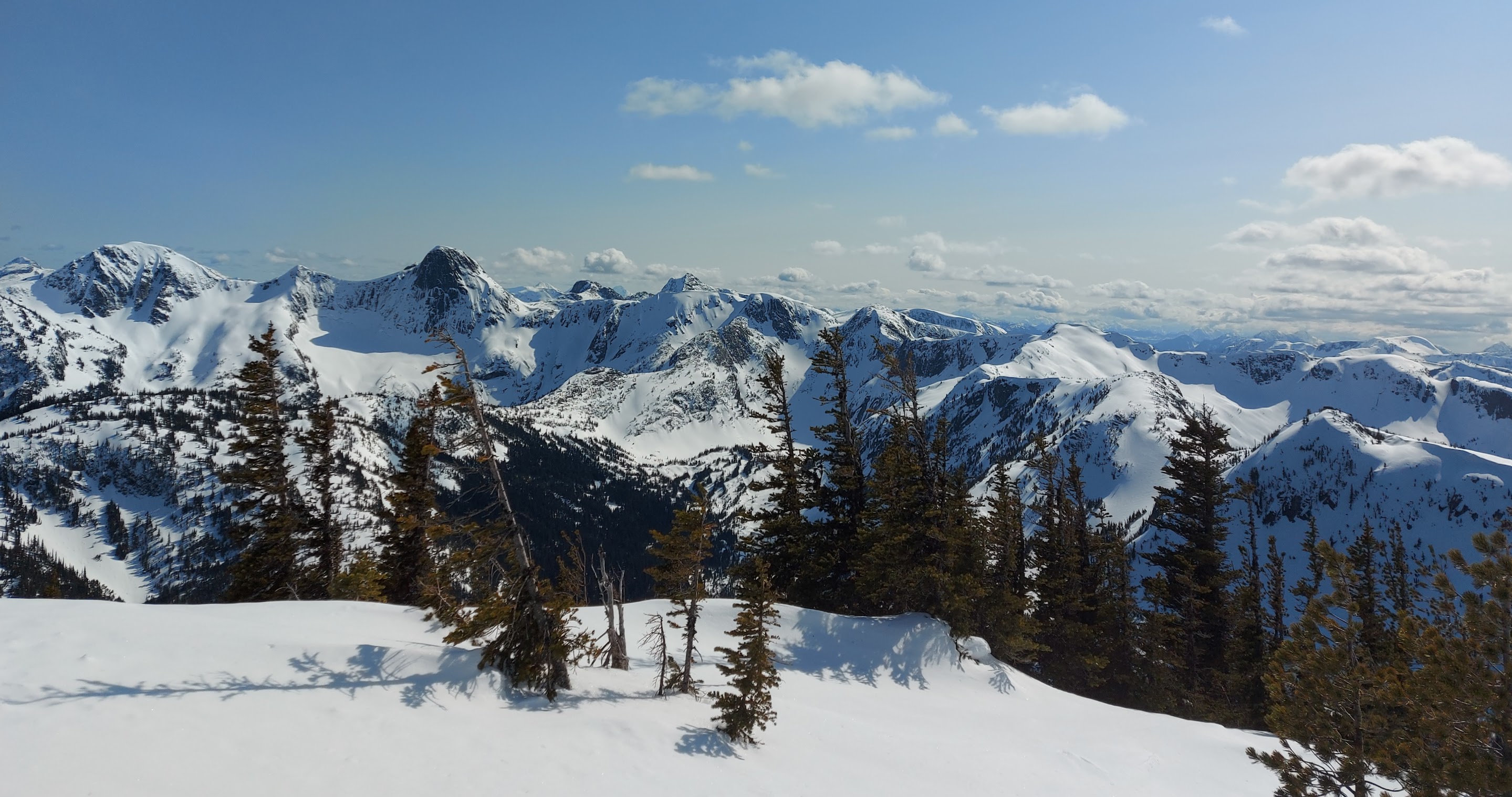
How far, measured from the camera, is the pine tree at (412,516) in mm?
27094

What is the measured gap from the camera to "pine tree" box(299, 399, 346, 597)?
2744 cm

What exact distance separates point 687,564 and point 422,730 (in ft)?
25.0

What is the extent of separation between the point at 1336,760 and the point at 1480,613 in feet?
11.9

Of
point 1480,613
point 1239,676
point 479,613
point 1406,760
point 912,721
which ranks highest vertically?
point 1480,613

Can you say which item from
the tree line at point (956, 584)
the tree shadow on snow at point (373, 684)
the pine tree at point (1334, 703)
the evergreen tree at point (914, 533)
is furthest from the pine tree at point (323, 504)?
the pine tree at point (1334, 703)

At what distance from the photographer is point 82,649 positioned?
39.8 feet

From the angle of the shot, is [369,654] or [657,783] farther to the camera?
[369,654]

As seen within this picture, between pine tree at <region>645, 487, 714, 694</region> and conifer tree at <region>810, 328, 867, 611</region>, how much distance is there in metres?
14.2

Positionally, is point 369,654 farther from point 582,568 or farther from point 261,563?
point 261,563

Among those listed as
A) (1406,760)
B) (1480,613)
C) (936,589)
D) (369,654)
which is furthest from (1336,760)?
(369,654)

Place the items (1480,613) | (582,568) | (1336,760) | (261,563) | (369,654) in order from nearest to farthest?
(1480,613), (1336,760), (369,654), (582,568), (261,563)

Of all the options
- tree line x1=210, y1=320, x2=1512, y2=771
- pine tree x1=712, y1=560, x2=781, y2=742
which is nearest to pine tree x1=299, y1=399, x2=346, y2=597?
tree line x1=210, y1=320, x2=1512, y2=771

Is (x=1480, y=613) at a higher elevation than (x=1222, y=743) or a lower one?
higher

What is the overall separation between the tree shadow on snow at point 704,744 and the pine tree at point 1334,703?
10.9 metres
